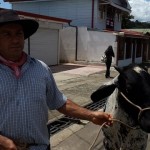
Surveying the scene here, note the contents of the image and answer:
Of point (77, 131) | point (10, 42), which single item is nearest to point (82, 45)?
point (77, 131)

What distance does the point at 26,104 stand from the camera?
8.57ft

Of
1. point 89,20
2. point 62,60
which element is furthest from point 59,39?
point 89,20

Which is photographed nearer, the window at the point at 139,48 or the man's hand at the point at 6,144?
the man's hand at the point at 6,144

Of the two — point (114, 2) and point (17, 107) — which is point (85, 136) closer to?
point (17, 107)

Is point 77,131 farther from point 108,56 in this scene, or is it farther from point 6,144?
point 108,56

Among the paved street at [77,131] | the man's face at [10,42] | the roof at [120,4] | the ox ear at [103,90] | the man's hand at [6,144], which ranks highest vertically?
the roof at [120,4]

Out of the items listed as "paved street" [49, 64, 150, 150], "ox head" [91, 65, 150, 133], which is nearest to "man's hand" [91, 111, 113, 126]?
"ox head" [91, 65, 150, 133]

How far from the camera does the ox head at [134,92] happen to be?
3131 mm

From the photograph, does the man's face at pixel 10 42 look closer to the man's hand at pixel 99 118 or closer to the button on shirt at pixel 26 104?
the button on shirt at pixel 26 104

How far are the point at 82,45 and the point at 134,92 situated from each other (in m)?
21.3

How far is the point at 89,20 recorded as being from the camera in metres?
27.0

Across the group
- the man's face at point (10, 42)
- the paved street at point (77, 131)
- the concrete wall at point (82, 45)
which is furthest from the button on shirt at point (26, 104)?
the concrete wall at point (82, 45)

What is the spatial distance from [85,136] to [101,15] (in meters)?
21.7

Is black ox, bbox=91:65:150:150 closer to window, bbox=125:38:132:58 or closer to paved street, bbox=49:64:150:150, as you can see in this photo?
paved street, bbox=49:64:150:150
